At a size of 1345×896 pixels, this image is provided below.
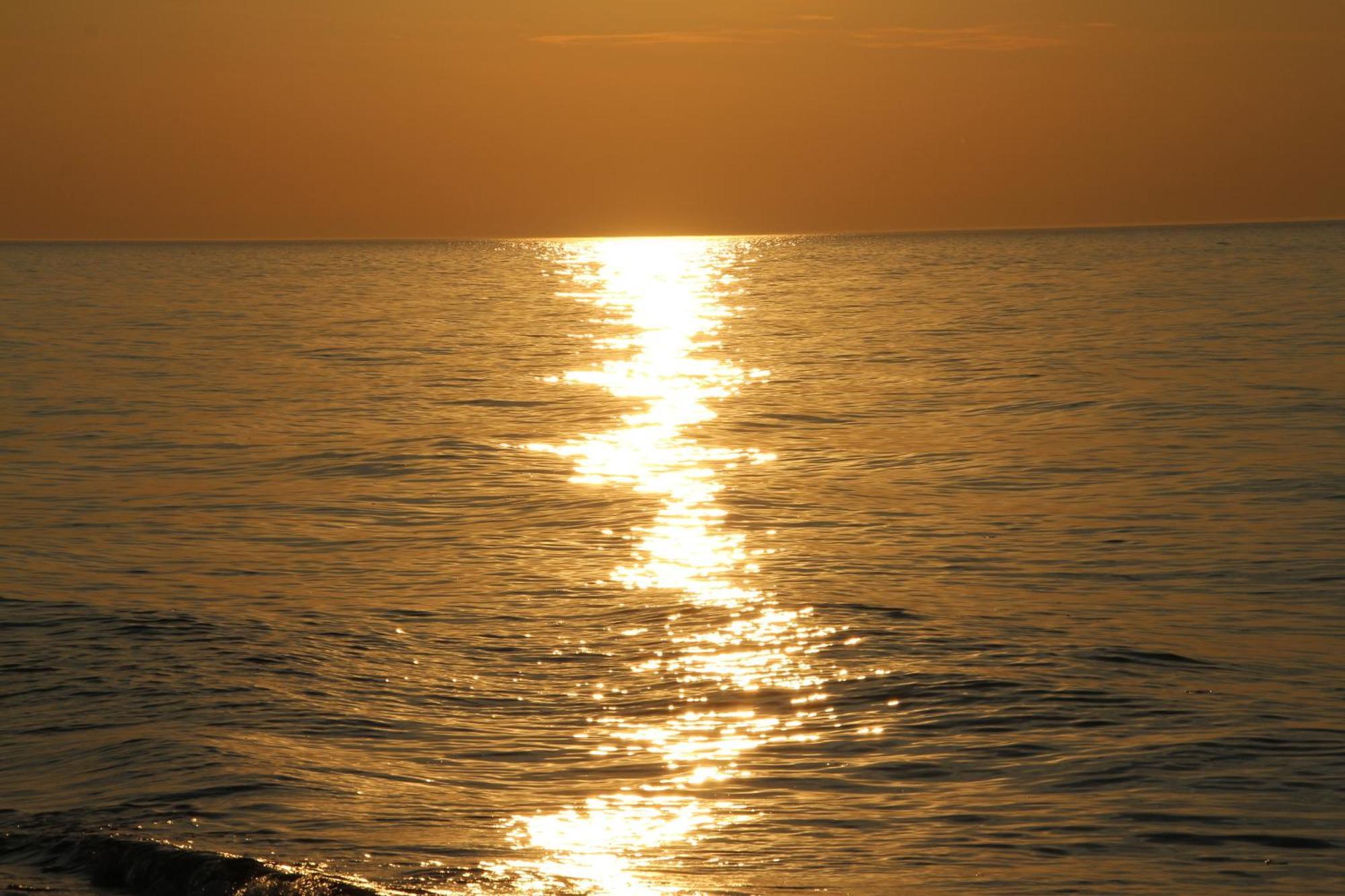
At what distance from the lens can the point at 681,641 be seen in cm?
1258

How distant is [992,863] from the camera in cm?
799

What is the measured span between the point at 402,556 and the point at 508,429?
12.2m

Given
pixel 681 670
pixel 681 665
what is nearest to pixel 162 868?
pixel 681 670

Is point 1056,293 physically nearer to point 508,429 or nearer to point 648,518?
point 508,429

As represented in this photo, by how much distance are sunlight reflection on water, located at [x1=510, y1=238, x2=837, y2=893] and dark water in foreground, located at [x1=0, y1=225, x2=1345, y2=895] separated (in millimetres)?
43

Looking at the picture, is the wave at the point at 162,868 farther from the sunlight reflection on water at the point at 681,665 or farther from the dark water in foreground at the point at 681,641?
the sunlight reflection on water at the point at 681,665

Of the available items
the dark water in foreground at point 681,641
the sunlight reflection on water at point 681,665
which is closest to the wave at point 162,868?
the dark water in foreground at point 681,641

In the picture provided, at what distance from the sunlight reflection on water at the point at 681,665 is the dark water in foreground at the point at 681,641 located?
43mm

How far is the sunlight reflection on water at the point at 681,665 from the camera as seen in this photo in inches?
328

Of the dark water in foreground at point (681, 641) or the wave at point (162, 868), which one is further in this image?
the dark water in foreground at point (681, 641)

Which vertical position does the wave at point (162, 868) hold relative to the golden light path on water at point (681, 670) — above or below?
below

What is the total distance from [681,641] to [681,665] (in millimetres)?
710

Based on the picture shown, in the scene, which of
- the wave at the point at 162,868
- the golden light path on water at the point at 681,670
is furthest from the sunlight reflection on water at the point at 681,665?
the wave at the point at 162,868

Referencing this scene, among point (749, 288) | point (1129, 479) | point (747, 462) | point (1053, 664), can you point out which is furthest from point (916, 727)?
point (749, 288)
